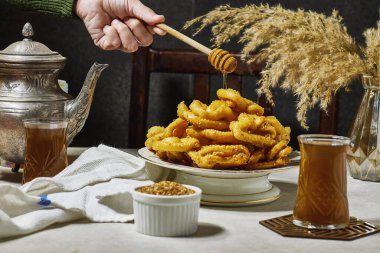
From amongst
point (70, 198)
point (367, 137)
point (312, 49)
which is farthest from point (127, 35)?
point (70, 198)

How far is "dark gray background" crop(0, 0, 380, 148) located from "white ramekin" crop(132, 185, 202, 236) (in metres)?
1.90

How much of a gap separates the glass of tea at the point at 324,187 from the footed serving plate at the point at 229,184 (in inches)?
6.0

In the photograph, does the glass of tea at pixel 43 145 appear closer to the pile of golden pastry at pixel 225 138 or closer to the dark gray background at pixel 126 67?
the pile of golden pastry at pixel 225 138

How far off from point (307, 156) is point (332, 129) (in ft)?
3.19

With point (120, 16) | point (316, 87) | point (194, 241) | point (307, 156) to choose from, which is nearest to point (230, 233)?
point (194, 241)

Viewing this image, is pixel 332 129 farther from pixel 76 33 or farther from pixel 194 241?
pixel 76 33

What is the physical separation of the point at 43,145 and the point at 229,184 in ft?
1.22

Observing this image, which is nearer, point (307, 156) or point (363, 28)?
point (307, 156)

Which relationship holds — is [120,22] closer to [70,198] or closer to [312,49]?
[312,49]

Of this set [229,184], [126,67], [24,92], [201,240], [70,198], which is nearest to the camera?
[201,240]

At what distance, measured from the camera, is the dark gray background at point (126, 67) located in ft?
9.95

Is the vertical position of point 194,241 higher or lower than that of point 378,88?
lower

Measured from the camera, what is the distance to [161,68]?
2340 mm

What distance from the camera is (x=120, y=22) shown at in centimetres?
209
